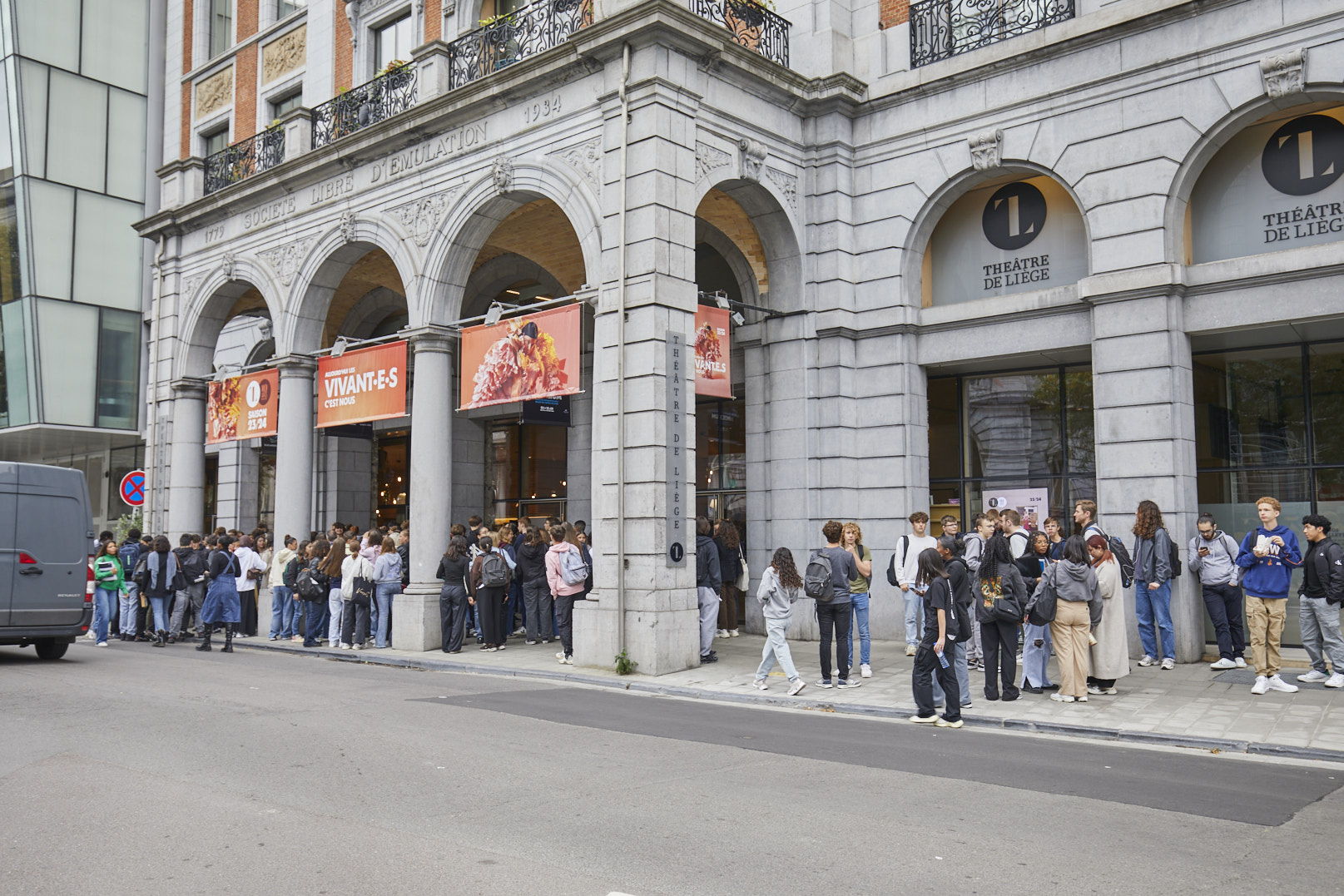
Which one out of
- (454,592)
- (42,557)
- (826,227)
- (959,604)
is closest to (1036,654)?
(959,604)

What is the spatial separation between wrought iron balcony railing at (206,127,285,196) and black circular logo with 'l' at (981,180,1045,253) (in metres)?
13.3

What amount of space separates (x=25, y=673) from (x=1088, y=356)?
14375 millimetres

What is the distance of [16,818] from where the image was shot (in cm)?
611

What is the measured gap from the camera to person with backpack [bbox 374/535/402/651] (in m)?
16.2

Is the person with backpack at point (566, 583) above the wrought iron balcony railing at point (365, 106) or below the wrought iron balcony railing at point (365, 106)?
below

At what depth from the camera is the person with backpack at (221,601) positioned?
16234 millimetres

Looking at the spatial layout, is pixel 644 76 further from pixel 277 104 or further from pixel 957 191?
pixel 277 104

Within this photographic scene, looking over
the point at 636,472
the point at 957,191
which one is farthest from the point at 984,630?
the point at 957,191

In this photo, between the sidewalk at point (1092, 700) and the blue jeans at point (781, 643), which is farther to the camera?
the blue jeans at point (781, 643)

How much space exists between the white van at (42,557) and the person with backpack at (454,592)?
472 centimetres

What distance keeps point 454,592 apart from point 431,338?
4.24 m

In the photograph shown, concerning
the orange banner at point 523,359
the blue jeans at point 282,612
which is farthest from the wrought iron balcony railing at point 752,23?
the blue jeans at point 282,612

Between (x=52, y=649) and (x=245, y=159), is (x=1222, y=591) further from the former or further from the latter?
(x=245, y=159)

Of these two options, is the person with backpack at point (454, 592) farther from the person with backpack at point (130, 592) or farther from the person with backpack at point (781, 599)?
the person with backpack at point (130, 592)
